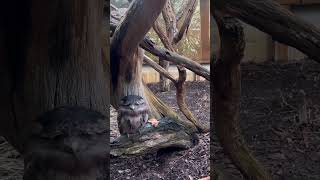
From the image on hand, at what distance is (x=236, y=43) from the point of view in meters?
1.24

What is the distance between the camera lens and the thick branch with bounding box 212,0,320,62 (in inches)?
47.5

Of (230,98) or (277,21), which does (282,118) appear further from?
(277,21)

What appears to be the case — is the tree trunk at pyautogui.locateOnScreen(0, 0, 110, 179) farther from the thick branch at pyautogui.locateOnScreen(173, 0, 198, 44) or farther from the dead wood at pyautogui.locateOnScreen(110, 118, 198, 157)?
the thick branch at pyautogui.locateOnScreen(173, 0, 198, 44)

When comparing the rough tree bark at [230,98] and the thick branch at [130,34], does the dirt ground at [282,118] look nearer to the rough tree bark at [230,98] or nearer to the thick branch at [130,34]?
the rough tree bark at [230,98]

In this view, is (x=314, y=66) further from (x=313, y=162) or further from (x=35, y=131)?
(x=35, y=131)

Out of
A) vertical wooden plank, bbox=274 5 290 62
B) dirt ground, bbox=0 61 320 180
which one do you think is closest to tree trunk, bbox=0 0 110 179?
dirt ground, bbox=0 61 320 180

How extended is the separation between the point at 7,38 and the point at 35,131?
0.26 meters

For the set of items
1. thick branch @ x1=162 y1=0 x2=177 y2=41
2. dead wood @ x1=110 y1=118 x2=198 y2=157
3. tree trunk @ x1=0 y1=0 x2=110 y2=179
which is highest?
thick branch @ x1=162 y1=0 x2=177 y2=41

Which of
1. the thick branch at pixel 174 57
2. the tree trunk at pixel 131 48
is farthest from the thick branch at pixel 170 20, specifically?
the tree trunk at pixel 131 48

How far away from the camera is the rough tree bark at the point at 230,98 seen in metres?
1.22

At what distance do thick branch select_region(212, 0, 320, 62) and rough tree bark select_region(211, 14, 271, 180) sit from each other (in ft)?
0.11

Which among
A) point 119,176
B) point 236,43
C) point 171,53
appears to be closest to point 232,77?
point 236,43

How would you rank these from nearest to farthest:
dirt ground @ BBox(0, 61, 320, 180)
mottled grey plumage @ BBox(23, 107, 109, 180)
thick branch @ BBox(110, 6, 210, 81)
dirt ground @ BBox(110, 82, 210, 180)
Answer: mottled grey plumage @ BBox(23, 107, 109, 180) < dirt ground @ BBox(0, 61, 320, 180) < dirt ground @ BBox(110, 82, 210, 180) < thick branch @ BBox(110, 6, 210, 81)

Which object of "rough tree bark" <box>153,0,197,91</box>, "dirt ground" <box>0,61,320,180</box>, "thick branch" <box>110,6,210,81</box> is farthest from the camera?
"rough tree bark" <box>153,0,197,91</box>
